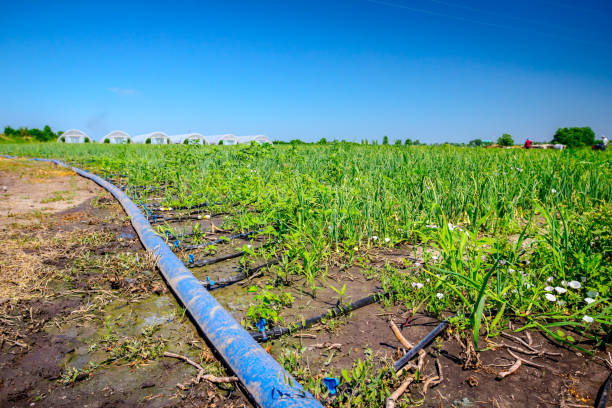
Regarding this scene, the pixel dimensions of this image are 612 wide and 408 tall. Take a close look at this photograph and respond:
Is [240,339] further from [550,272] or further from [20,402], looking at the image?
[550,272]

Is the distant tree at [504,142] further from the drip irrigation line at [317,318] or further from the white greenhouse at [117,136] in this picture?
the white greenhouse at [117,136]

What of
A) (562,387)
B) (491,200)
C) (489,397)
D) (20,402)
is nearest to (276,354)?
(489,397)

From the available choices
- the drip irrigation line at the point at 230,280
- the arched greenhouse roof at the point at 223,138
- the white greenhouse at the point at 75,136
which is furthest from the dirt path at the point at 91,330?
the white greenhouse at the point at 75,136

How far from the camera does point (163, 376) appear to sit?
60.7 inches

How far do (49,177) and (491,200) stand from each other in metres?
10.1

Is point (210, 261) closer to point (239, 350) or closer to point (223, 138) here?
point (239, 350)

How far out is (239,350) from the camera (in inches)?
59.3

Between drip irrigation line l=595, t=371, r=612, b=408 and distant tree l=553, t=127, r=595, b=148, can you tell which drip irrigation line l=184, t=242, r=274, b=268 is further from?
distant tree l=553, t=127, r=595, b=148

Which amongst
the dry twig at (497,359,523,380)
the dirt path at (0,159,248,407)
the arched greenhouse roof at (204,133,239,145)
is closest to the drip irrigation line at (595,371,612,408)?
the dry twig at (497,359,523,380)

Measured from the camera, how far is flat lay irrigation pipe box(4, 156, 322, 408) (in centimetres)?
127

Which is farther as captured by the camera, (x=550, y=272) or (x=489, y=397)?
(x=550, y=272)

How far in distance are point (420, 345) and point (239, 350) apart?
0.87 m

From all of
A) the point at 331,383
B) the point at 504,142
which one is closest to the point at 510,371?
the point at 331,383

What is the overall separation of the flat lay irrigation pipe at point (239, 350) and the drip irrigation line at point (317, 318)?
14cm
